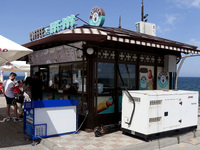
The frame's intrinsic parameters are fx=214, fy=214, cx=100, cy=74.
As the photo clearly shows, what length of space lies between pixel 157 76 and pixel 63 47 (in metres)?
4.00

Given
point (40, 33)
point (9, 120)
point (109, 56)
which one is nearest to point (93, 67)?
point (109, 56)

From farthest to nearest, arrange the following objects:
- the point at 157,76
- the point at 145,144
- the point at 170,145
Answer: the point at 157,76 → the point at 170,145 → the point at 145,144

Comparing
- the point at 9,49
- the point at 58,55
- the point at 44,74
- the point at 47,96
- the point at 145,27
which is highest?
the point at 145,27

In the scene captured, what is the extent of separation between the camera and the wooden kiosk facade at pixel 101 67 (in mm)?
6586

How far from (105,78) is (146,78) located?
2030 mm

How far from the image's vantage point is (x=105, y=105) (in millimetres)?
7195

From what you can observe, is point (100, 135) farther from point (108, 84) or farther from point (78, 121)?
point (108, 84)

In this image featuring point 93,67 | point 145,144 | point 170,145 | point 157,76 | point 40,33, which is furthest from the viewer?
point 40,33

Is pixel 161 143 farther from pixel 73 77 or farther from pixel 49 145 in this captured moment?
pixel 73 77

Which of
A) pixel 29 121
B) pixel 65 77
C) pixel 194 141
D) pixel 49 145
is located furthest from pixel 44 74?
pixel 194 141

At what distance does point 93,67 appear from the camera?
271 inches

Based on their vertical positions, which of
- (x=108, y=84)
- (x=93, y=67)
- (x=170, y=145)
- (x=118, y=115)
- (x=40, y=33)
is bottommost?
(x=170, y=145)

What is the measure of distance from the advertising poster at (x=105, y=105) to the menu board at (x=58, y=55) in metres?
1.56

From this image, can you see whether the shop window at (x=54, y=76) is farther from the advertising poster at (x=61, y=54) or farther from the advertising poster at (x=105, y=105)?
the advertising poster at (x=105, y=105)
